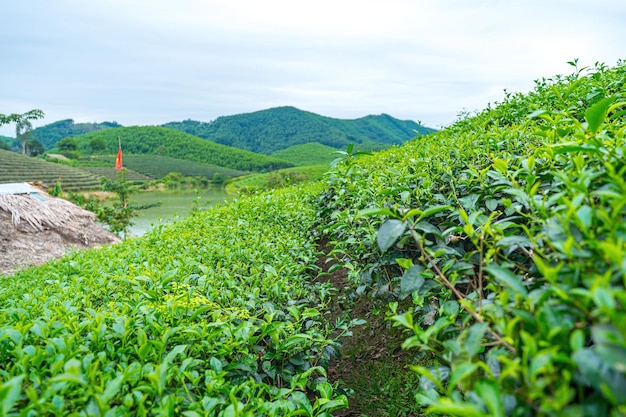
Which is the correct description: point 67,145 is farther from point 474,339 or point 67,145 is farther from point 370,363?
point 474,339

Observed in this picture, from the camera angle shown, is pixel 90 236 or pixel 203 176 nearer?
pixel 90 236

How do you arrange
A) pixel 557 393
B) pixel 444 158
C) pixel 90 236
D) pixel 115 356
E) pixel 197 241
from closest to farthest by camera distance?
1. pixel 557 393
2. pixel 115 356
3. pixel 444 158
4. pixel 197 241
5. pixel 90 236

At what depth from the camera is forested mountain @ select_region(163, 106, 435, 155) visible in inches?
2611

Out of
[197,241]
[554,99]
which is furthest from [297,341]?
[554,99]

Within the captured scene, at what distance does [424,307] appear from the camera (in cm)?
148

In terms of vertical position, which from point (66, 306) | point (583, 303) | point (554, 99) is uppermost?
point (554, 99)

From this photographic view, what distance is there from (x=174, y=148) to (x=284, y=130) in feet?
71.5

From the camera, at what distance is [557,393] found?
1.86 ft

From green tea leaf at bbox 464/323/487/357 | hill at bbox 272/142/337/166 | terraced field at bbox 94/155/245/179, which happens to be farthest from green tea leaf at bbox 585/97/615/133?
hill at bbox 272/142/337/166

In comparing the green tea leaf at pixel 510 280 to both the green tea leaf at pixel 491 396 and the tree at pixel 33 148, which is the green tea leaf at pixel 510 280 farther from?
the tree at pixel 33 148

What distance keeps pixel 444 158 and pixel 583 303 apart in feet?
5.02

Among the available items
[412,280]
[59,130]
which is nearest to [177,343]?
[412,280]

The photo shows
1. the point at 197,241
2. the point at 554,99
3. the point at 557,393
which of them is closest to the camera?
the point at 557,393

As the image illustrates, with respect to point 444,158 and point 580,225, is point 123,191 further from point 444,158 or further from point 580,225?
point 580,225
